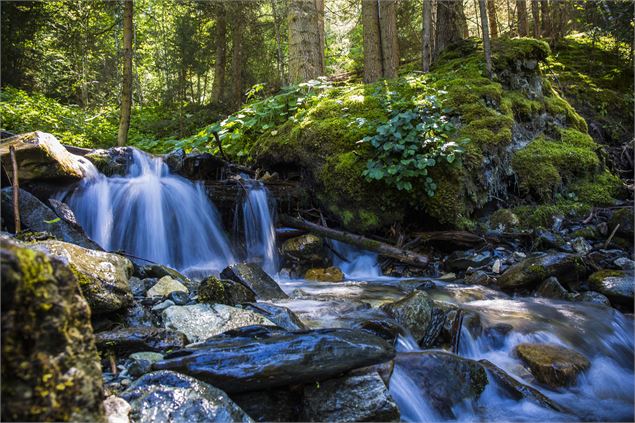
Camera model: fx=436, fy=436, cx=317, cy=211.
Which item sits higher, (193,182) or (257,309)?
(193,182)

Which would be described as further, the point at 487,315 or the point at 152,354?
the point at 487,315

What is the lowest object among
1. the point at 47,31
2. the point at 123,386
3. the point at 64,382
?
the point at 123,386

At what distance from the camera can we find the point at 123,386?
2541 millimetres

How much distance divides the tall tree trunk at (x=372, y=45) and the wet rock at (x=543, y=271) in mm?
6567

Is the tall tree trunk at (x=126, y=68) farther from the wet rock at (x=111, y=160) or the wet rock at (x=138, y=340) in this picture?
the wet rock at (x=138, y=340)

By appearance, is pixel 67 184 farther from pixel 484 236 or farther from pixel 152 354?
pixel 484 236

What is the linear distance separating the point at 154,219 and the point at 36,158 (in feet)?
6.02

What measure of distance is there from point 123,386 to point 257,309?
1570mm

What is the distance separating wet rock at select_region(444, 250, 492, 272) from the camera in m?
6.43

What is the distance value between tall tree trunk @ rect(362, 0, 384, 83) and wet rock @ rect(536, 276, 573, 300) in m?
6.86

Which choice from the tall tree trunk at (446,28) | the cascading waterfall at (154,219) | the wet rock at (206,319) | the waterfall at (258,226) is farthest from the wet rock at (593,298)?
the tall tree trunk at (446,28)

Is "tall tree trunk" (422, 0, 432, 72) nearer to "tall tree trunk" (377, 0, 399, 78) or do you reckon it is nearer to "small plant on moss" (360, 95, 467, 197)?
"tall tree trunk" (377, 0, 399, 78)

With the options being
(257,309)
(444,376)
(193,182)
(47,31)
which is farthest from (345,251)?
(47,31)

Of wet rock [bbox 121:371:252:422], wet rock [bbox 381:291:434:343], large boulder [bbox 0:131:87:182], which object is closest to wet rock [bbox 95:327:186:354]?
wet rock [bbox 121:371:252:422]
